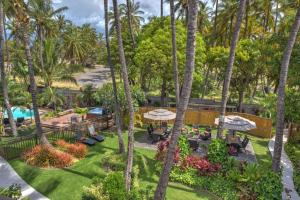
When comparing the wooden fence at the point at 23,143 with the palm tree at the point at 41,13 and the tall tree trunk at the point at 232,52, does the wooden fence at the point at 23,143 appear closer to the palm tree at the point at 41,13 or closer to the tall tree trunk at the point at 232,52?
the tall tree trunk at the point at 232,52

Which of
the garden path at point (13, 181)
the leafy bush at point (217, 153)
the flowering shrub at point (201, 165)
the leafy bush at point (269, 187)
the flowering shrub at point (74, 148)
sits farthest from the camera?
the flowering shrub at point (74, 148)

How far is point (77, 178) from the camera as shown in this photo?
45.8ft

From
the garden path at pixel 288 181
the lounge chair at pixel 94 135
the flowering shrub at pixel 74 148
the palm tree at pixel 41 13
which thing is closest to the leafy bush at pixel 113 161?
the flowering shrub at pixel 74 148

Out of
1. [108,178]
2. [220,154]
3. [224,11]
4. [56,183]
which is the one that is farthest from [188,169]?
[224,11]

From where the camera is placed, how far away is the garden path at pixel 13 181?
1277cm

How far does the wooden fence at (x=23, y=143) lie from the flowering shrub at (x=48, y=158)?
4.40 ft

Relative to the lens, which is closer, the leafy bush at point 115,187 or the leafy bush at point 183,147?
the leafy bush at point 115,187

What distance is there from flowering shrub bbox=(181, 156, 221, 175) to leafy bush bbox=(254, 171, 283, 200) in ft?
8.45

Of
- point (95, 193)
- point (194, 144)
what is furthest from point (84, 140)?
point (95, 193)

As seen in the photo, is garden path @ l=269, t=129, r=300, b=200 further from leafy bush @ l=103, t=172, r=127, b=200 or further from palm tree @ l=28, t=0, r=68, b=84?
palm tree @ l=28, t=0, r=68, b=84

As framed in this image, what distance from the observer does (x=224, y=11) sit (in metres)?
37.4

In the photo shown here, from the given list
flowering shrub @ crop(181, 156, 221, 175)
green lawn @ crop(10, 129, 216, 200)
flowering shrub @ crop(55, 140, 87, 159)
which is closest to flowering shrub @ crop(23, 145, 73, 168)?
green lawn @ crop(10, 129, 216, 200)

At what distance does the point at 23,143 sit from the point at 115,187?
9237mm

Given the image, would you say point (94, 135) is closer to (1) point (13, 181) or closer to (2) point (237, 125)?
(1) point (13, 181)
